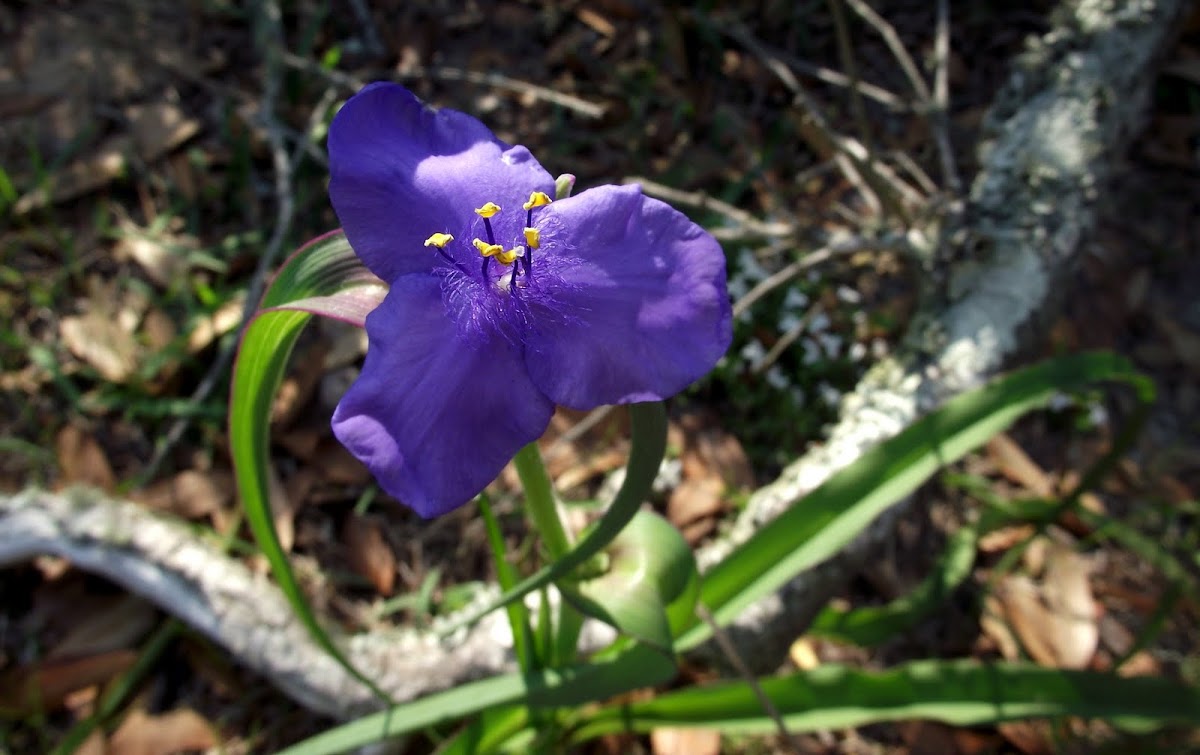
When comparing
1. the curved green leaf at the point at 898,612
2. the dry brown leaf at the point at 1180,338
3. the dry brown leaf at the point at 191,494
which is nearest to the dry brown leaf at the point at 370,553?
the dry brown leaf at the point at 191,494

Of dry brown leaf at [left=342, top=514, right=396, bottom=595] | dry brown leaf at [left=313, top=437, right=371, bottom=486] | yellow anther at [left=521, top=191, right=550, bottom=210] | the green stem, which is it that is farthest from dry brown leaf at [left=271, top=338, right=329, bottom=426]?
yellow anther at [left=521, top=191, right=550, bottom=210]

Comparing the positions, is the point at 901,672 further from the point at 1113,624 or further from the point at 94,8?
the point at 94,8

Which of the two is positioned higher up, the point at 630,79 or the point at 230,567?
the point at 630,79

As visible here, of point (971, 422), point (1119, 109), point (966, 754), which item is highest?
point (1119, 109)

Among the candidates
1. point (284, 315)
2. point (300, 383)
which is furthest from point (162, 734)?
point (284, 315)

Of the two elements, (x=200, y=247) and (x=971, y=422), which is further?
(x=200, y=247)

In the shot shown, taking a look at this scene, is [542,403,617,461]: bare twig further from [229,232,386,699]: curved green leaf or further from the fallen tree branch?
[229,232,386,699]: curved green leaf

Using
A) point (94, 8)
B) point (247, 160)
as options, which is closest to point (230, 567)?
point (247, 160)
